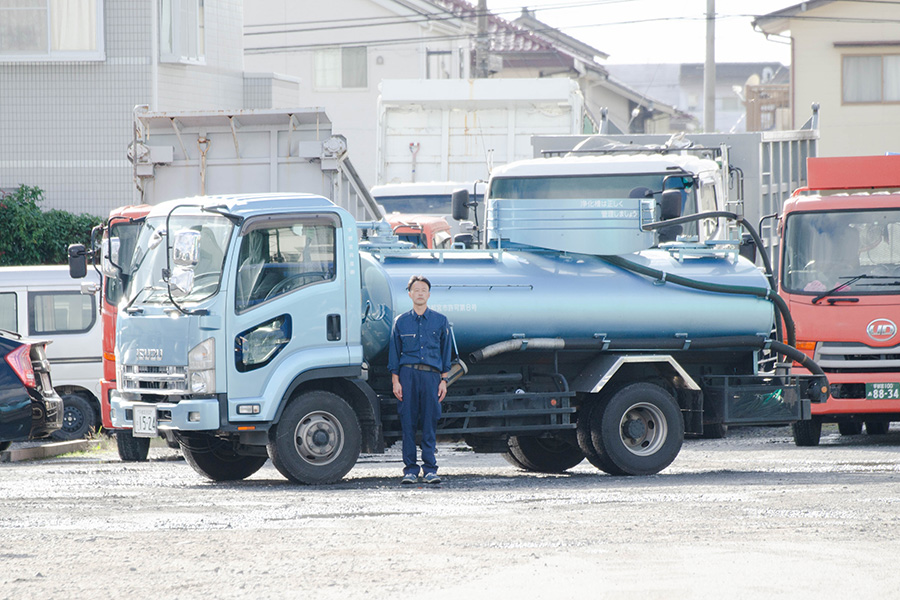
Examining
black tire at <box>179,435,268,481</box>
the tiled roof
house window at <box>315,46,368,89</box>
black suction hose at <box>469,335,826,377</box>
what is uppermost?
the tiled roof

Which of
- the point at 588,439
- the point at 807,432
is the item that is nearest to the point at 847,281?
the point at 807,432

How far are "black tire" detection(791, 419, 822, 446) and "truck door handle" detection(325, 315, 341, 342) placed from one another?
6274mm

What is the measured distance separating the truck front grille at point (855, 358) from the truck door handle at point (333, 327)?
6265 millimetres

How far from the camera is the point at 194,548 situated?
8352 millimetres

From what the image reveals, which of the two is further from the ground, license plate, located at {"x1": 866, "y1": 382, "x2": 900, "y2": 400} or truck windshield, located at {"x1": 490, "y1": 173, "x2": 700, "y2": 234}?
truck windshield, located at {"x1": 490, "y1": 173, "x2": 700, "y2": 234}

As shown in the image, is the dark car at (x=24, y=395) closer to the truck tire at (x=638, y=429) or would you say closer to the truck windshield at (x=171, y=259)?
the truck windshield at (x=171, y=259)

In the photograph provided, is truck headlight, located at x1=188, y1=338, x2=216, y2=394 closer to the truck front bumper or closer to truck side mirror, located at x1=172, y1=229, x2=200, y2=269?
the truck front bumper

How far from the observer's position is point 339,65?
43.3 meters

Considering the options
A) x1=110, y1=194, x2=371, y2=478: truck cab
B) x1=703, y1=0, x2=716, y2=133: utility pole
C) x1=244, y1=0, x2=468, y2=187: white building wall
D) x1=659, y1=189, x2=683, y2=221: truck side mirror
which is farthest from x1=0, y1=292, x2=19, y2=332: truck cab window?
x1=244, y1=0, x2=468, y2=187: white building wall

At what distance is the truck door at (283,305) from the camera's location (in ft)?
37.5

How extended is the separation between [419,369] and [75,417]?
26.0ft

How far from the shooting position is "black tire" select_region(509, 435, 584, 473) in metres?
13.8

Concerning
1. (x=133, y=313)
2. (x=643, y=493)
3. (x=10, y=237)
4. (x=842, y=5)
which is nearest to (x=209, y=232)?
(x=133, y=313)

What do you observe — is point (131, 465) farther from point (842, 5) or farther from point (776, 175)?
point (842, 5)
